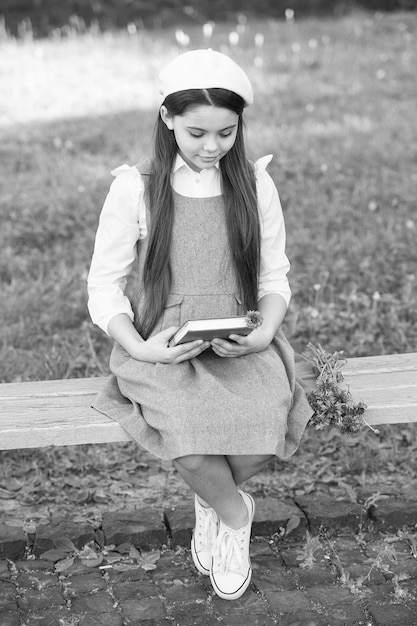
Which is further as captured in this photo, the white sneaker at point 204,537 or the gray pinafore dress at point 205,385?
the white sneaker at point 204,537

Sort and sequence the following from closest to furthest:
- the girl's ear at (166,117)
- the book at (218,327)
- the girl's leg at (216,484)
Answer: the book at (218,327) < the girl's leg at (216,484) < the girl's ear at (166,117)

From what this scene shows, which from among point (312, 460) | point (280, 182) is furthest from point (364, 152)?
point (312, 460)

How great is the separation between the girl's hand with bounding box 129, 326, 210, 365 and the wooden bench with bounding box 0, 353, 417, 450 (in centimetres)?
22

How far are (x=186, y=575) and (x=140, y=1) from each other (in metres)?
8.11

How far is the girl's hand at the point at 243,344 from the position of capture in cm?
279

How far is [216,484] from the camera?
2.81 meters

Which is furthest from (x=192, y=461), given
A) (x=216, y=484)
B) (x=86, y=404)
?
(x=86, y=404)

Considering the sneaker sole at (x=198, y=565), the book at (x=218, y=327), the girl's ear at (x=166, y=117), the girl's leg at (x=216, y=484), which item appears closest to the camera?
the book at (x=218, y=327)

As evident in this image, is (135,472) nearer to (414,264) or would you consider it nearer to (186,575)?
(186,575)

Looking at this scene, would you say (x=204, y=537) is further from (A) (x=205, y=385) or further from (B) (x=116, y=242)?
(B) (x=116, y=242)

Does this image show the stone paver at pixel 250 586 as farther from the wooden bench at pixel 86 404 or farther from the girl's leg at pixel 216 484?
the wooden bench at pixel 86 404

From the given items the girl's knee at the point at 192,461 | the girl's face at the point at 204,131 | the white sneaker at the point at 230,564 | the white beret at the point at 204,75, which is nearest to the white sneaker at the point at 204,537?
the white sneaker at the point at 230,564

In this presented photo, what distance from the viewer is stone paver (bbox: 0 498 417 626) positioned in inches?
112

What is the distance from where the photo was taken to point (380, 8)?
10.1 meters
